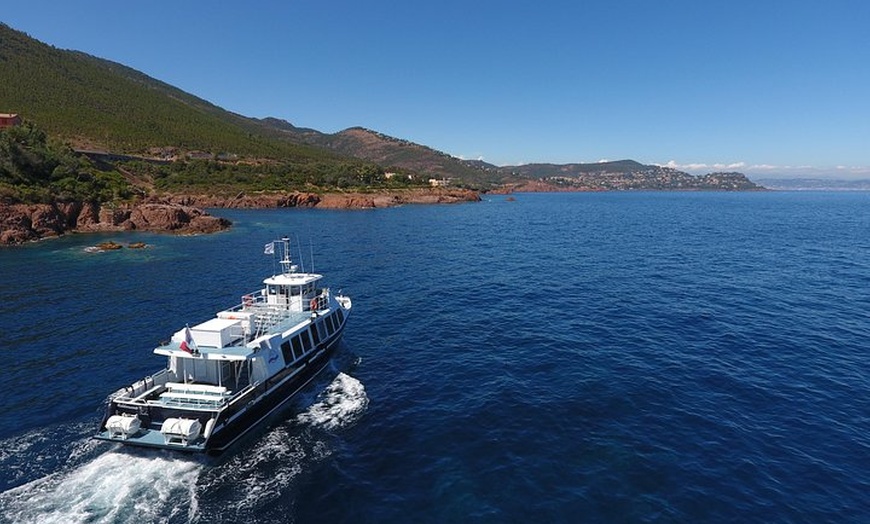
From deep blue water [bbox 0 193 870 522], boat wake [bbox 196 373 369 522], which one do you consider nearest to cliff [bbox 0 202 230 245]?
deep blue water [bbox 0 193 870 522]

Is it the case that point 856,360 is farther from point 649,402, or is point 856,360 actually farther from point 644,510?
point 644,510

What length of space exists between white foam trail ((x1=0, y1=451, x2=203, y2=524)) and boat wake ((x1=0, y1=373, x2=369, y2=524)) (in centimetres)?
4

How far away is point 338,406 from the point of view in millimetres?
29531

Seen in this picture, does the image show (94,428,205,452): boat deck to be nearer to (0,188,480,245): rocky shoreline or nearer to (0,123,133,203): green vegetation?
(0,188,480,245): rocky shoreline

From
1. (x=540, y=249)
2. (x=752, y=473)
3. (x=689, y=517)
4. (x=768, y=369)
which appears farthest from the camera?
(x=540, y=249)

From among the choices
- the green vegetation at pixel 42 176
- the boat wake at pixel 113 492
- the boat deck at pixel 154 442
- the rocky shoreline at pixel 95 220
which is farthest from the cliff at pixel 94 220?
the boat wake at pixel 113 492

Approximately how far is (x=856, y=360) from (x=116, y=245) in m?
98.6

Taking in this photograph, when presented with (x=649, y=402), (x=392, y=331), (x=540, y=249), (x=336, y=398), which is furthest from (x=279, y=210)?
(x=649, y=402)

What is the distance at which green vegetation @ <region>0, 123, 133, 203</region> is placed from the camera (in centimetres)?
9016

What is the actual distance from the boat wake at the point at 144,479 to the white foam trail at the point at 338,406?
2.69 ft

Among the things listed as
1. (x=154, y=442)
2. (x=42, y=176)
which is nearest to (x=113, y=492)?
(x=154, y=442)

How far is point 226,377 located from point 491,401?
1664 cm

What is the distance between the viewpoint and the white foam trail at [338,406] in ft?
91.1

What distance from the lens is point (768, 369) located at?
34.0 m
